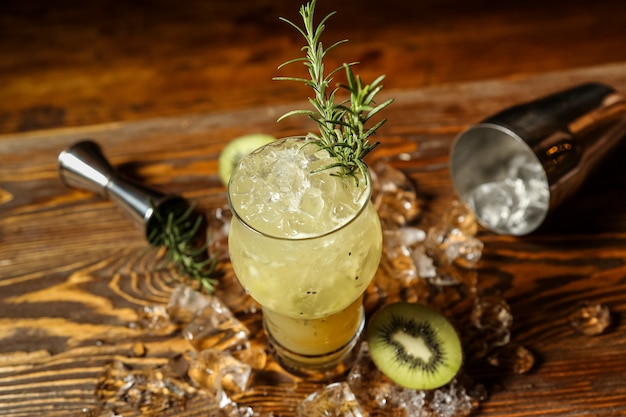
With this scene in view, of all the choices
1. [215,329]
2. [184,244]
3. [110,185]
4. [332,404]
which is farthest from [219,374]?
[110,185]

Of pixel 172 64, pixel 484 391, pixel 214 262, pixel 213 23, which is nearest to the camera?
pixel 484 391

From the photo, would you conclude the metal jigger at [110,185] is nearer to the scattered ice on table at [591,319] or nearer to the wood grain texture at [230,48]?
the wood grain texture at [230,48]

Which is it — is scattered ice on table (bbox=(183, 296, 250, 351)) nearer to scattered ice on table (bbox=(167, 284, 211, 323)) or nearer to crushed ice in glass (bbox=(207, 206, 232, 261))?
scattered ice on table (bbox=(167, 284, 211, 323))

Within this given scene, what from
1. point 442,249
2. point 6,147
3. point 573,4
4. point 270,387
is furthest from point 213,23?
point 270,387

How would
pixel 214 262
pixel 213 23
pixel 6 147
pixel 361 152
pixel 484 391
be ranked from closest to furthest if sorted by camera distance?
pixel 361 152 → pixel 484 391 → pixel 214 262 → pixel 6 147 → pixel 213 23

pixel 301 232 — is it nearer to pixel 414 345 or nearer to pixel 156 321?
pixel 414 345

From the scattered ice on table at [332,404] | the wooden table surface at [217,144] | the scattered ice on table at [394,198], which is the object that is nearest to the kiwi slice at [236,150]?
the wooden table surface at [217,144]

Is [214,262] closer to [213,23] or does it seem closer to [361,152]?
[361,152]
